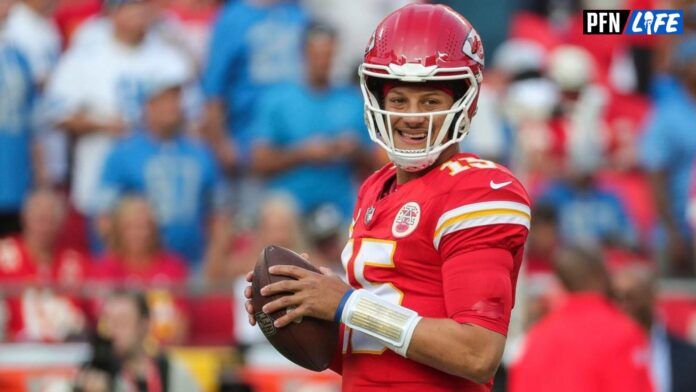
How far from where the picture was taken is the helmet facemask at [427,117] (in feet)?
10.8

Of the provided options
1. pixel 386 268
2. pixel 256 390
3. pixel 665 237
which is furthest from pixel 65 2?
pixel 386 268

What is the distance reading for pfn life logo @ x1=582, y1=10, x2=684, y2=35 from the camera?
18.7 feet

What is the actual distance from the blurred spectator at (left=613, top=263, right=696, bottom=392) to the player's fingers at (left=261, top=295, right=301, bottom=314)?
3.92 metres

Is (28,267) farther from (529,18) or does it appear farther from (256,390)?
(529,18)

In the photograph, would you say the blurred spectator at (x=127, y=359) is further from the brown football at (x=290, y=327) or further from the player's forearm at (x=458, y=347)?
the player's forearm at (x=458, y=347)

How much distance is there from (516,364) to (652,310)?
3.70 ft

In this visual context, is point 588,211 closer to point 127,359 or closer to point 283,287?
point 127,359

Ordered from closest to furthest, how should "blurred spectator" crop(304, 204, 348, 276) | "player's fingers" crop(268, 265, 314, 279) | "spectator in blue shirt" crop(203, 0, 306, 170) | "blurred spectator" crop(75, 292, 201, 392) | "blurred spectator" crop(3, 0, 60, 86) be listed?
"player's fingers" crop(268, 265, 314, 279), "blurred spectator" crop(75, 292, 201, 392), "blurred spectator" crop(304, 204, 348, 276), "blurred spectator" crop(3, 0, 60, 86), "spectator in blue shirt" crop(203, 0, 306, 170)

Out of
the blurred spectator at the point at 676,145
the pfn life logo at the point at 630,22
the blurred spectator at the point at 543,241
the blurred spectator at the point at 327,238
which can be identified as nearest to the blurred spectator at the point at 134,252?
the blurred spectator at the point at 327,238

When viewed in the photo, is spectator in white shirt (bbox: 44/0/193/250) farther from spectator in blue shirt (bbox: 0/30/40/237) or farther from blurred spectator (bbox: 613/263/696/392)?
blurred spectator (bbox: 613/263/696/392)

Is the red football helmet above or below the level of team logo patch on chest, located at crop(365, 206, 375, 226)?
above

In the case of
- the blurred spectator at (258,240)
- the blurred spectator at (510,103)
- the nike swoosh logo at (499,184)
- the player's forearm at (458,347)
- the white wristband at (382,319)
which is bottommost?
the blurred spectator at (258,240)

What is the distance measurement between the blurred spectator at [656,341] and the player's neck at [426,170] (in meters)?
3.54

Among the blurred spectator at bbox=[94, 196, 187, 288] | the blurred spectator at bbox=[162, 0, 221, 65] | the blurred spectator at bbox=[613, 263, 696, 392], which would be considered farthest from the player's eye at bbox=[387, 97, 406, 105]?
the blurred spectator at bbox=[162, 0, 221, 65]
